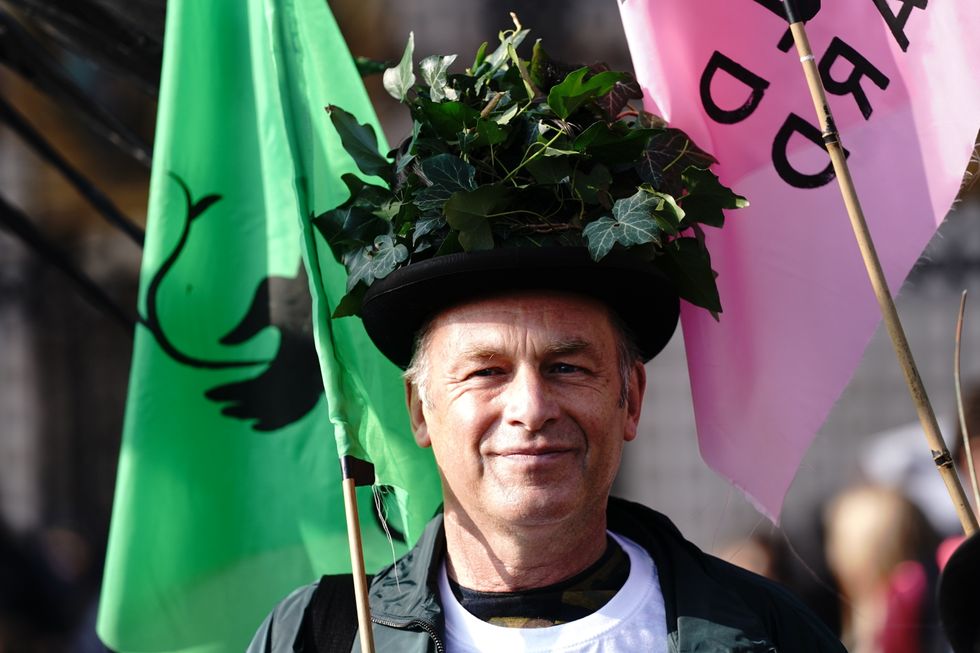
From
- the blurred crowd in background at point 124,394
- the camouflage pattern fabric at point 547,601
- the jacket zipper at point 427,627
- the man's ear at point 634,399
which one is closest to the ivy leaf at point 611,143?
the man's ear at point 634,399

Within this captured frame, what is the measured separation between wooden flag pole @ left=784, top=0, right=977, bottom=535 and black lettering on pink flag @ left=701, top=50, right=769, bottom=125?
14.9 inches

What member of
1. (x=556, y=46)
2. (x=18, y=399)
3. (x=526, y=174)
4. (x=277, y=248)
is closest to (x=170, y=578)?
(x=277, y=248)

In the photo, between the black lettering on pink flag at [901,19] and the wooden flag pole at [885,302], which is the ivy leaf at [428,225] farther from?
the black lettering on pink flag at [901,19]

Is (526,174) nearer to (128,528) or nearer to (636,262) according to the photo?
(636,262)

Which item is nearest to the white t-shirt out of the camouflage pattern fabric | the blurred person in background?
the camouflage pattern fabric

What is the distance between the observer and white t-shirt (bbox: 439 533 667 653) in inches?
96.7

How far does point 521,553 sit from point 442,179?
72 centimetres

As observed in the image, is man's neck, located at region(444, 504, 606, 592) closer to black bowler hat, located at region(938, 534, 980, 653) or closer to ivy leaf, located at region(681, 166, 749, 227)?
ivy leaf, located at region(681, 166, 749, 227)

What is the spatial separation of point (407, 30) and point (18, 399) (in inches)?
117

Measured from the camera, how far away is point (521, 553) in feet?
8.21

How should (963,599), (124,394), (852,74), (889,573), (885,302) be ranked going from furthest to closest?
(124,394) → (889,573) → (852,74) → (885,302) → (963,599)

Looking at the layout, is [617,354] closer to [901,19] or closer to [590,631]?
[590,631]

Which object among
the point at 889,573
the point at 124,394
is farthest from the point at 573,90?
the point at 124,394

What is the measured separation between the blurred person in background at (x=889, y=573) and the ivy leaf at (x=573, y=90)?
2.76 m
